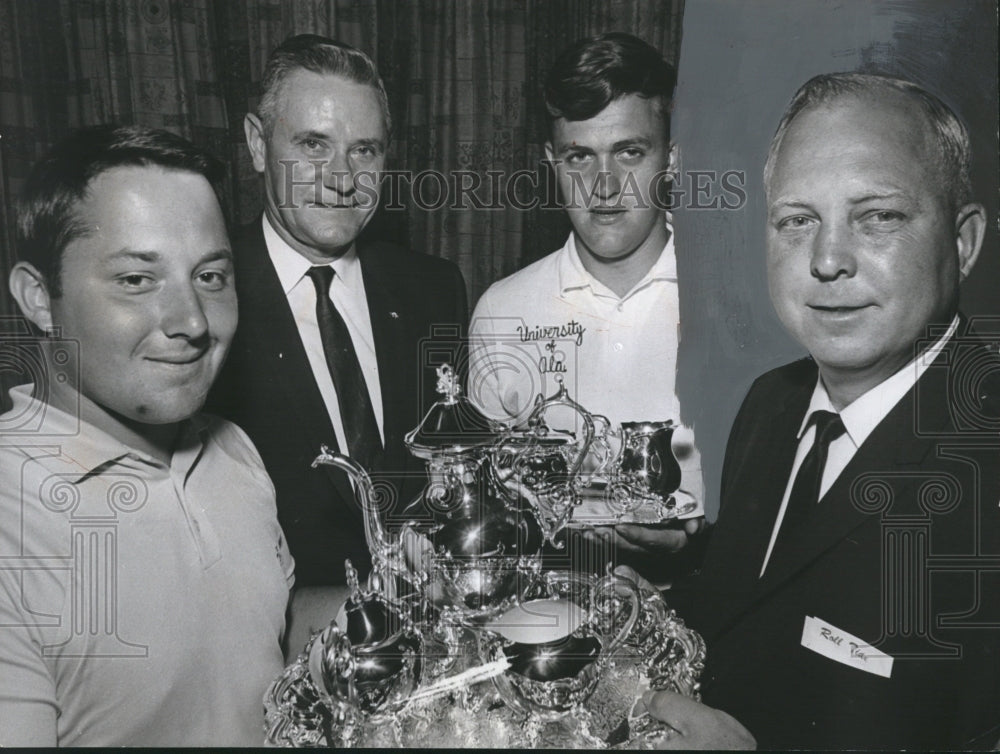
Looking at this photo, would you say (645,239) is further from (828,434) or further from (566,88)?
(828,434)

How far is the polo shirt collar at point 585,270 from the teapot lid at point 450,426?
24 centimetres

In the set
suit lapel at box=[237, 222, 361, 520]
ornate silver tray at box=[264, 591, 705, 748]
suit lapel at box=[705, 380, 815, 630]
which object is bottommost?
ornate silver tray at box=[264, 591, 705, 748]

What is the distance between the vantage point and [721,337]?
1405 mm

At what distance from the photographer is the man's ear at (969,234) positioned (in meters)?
1.38

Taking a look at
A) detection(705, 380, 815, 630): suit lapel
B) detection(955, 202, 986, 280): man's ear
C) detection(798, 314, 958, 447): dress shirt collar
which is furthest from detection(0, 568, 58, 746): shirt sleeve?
detection(955, 202, 986, 280): man's ear

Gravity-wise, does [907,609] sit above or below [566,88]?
below

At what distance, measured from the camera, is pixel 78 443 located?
1353 millimetres

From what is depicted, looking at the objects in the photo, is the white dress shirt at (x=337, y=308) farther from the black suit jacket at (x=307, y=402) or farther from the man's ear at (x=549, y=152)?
the man's ear at (x=549, y=152)

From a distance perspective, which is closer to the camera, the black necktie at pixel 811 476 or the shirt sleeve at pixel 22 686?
the shirt sleeve at pixel 22 686

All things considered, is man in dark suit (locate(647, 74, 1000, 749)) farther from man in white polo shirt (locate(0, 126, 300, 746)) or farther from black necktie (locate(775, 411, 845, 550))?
man in white polo shirt (locate(0, 126, 300, 746))

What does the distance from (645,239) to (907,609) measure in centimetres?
76

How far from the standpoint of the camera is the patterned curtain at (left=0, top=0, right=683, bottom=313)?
1.39 metres

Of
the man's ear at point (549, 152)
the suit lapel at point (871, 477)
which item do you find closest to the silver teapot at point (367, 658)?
the suit lapel at point (871, 477)

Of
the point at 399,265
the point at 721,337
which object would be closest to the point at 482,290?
the point at 399,265
